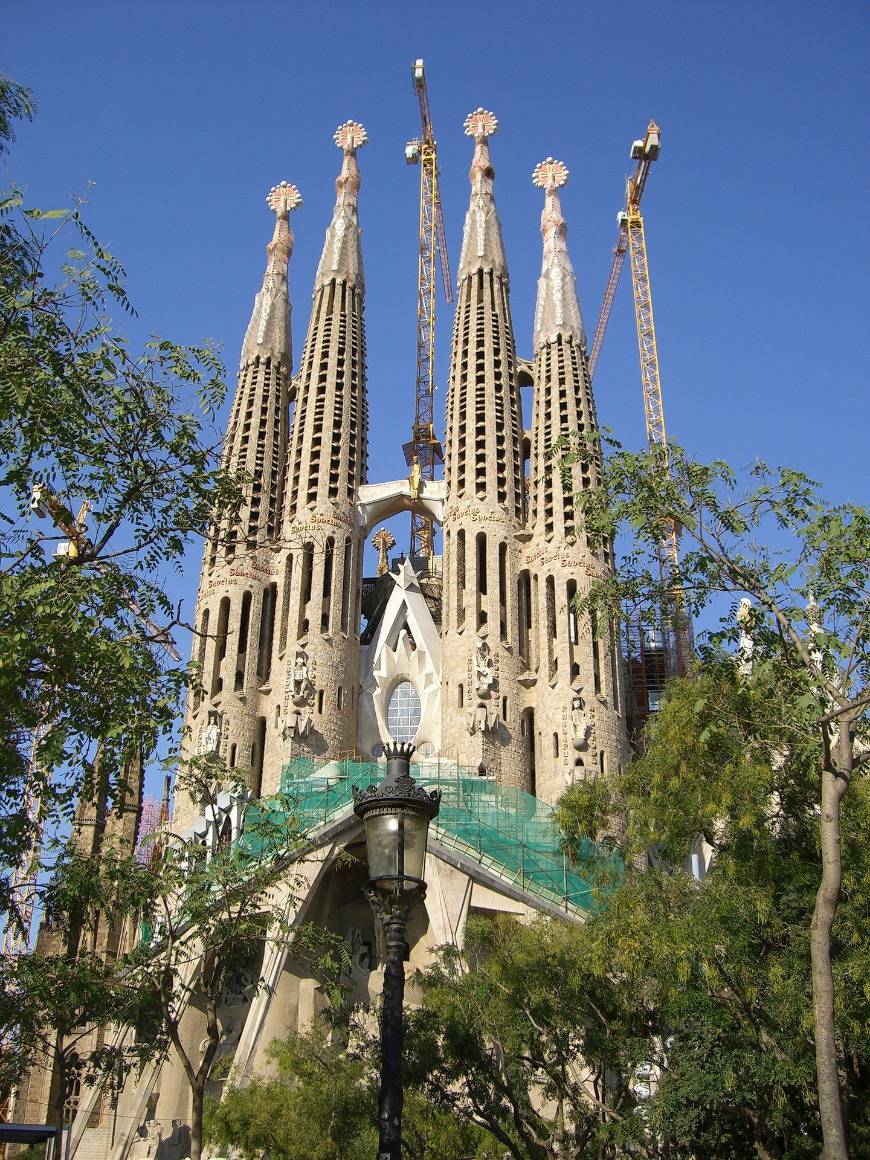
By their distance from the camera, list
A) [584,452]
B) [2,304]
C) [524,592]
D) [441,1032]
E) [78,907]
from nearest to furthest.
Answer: [2,304] < [584,452] < [78,907] < [441,1032] < [524,592]

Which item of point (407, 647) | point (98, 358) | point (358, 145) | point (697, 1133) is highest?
point (358, 145)

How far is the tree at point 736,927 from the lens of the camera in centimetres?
1397

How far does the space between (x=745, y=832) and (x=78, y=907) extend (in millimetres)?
7599

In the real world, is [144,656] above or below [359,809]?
above

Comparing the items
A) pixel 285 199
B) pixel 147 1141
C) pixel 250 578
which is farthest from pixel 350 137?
pixel 147 1141

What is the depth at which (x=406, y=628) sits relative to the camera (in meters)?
38.6

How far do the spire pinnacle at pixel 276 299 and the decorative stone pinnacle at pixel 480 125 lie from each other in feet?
20.9

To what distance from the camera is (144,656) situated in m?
11.6

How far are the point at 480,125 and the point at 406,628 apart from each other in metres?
18.4

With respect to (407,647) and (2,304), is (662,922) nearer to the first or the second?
(2,304)

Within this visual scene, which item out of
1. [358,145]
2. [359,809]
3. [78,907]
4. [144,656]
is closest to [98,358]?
[144,656]

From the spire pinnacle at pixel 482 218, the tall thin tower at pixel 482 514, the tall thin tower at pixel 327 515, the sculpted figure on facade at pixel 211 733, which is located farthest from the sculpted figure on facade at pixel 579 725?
the spire pinnacle at pixel 482 218

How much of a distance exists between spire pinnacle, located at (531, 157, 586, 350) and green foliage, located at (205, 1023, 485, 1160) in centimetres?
2504

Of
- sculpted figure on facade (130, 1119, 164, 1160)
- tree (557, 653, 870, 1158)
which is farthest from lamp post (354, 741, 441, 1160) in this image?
sculpted figure on facade (130, 1119, 164, 1160)
